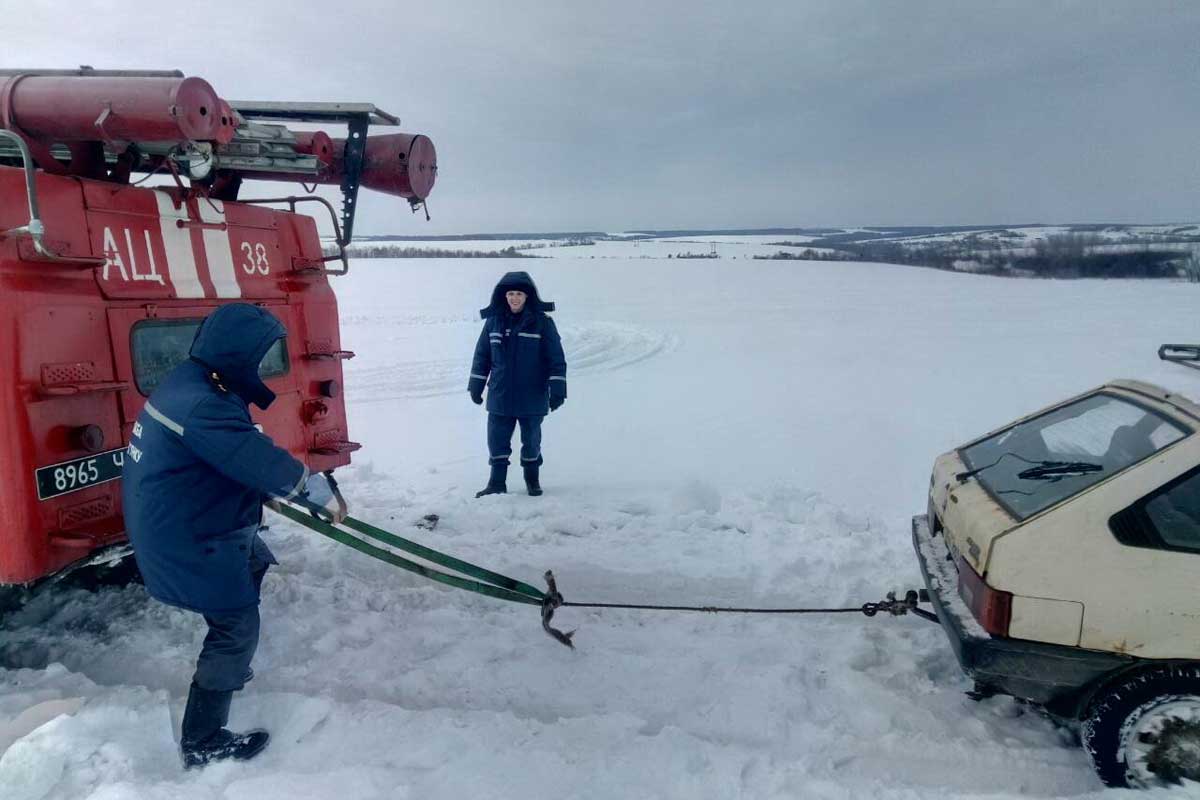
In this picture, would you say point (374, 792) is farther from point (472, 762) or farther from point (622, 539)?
point (622, 539)

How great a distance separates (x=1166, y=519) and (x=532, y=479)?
4.47m

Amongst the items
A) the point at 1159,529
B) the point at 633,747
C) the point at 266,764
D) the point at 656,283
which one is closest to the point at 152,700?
the point at 266,764

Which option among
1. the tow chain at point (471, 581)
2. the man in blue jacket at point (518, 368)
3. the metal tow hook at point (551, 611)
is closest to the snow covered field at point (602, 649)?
the metal tow hook at point (551, 611)

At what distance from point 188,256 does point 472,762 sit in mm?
2820

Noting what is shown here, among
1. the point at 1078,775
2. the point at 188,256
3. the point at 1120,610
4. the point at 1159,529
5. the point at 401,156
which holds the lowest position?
the point at 1078,775

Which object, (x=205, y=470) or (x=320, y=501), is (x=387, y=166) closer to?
(x=320, y=501)

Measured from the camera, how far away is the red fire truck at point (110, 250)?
302 centimetres

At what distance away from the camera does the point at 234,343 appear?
2.90m

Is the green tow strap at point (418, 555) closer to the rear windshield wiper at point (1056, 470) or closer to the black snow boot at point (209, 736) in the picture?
the black snow boot at point (209, 736)

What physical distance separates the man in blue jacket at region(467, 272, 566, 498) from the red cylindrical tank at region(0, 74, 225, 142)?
123 inches

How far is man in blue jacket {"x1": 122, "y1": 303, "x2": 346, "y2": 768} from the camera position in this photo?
2.82m

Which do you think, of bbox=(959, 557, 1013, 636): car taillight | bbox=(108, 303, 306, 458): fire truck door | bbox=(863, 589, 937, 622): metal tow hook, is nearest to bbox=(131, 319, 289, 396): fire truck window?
bbox=(108, 303, 306, 458): fire truck door

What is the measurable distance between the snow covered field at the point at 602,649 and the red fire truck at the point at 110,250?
78 centimetres

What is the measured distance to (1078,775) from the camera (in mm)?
2920
